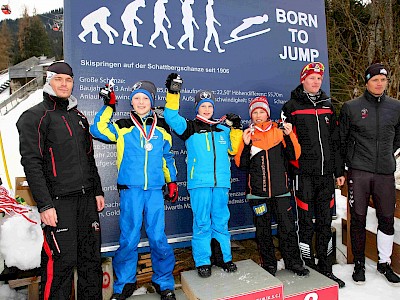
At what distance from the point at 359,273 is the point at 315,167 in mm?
1228

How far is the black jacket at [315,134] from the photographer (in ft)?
11.5

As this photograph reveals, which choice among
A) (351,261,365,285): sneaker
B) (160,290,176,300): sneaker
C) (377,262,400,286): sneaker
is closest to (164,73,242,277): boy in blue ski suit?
(160,290,176,300): sneaker

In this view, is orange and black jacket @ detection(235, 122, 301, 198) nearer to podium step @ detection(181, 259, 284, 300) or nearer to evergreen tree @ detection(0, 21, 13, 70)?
podium step @ detection(181, 259, 284, 300)

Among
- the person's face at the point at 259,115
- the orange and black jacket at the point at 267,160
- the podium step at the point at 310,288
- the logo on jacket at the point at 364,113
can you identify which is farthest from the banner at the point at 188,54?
the logo on jacket at the point at 364,113

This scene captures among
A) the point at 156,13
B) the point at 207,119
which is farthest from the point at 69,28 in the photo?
the point at 207,119

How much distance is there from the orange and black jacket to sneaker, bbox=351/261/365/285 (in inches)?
46.3

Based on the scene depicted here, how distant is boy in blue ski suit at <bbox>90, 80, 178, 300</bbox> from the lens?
3029 mm

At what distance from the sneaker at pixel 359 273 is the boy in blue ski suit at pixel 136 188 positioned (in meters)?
1.96

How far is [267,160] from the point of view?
3.35 metres

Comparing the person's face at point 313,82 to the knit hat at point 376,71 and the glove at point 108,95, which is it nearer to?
the knit hat at point 376,71

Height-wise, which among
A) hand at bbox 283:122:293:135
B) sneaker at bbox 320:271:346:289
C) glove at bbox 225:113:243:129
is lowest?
sneaker at bbox 320:271:346:289

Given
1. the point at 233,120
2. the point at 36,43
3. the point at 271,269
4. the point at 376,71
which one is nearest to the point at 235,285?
the point at 271,269

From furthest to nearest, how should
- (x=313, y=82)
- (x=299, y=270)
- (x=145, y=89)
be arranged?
(x=313, y=82) < (x=299, y=270) < (x=145, y=89)

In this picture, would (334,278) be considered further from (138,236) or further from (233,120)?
(138,236)
